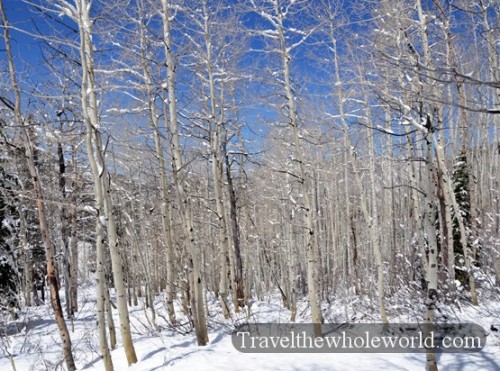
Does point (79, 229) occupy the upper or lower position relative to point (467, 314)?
upper

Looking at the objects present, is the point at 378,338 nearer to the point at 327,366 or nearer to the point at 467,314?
the point at 467,314

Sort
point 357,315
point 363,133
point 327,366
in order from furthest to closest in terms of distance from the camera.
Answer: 1. point 363,133
2. point 357,315
3. point 327,366

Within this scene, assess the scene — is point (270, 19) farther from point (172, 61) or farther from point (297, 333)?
point (297, 333)

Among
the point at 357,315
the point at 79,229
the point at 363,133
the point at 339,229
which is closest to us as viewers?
the point at 357,315

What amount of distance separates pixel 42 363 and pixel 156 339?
261cm

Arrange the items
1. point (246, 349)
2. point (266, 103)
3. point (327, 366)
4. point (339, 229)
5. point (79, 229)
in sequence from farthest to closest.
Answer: point (339, 229) → point (79, 229) → point (266, 103) → point (246, 349) → point (327, 366)

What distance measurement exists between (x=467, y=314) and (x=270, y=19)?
848 centimetres

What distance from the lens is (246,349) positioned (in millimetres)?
7723

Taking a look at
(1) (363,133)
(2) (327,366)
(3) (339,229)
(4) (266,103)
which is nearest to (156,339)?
(2) (327,366)

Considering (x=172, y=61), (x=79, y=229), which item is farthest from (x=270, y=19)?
(x=79, y=229)

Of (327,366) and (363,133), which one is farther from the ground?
(363,133)

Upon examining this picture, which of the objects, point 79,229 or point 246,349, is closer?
point 246,349

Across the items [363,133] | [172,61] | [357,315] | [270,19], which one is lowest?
[357,315]

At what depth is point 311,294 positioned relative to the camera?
8320 mm
